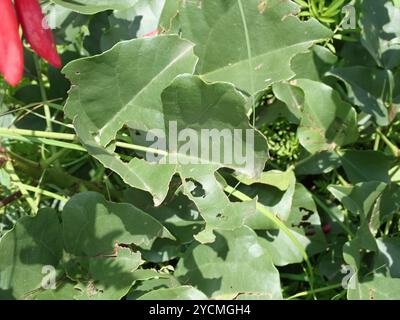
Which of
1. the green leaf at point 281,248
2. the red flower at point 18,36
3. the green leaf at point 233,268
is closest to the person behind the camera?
the red flower at point 18,36

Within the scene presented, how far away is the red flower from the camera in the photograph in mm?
772

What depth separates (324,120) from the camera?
101 centimetres

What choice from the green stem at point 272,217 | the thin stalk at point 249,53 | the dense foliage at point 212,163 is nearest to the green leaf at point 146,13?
the dense foliage at point 212,163

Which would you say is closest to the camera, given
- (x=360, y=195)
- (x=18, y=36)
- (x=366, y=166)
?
(x=18, y=36)

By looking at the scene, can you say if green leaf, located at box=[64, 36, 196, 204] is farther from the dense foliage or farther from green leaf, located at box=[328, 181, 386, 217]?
green leaf, located at box=[328, 181, 386, 217]

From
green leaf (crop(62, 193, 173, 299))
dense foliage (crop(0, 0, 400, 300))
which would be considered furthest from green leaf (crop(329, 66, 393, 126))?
green leaf (crop(62, 193, 173, 299))

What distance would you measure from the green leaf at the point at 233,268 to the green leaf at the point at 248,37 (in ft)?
0.69

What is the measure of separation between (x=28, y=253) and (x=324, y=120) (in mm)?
477

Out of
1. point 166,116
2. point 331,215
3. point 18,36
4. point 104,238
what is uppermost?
point 18,36

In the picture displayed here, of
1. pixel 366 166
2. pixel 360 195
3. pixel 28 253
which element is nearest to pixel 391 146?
pixel 366 166

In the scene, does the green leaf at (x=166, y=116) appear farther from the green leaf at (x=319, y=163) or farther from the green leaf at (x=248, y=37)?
the green leaf at (x=319, y=163)

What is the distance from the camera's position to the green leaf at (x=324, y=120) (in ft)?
3.27

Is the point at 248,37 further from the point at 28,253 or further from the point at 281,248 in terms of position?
the point at 28,253

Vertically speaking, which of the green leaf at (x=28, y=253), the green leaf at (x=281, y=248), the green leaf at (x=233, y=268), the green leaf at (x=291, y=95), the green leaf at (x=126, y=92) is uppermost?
the green leaf at (x=126, y=92)
